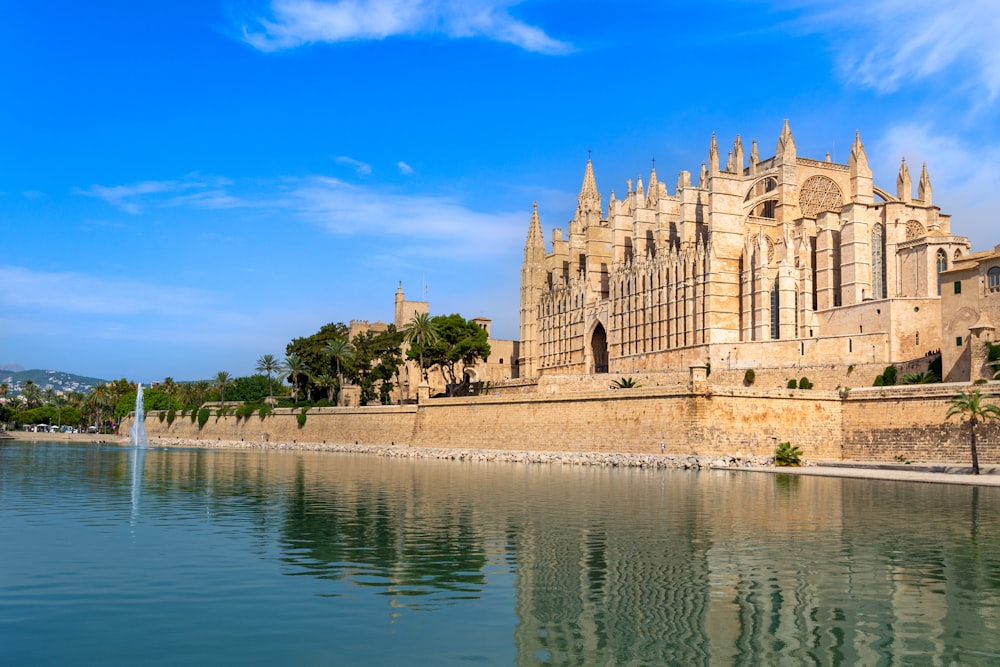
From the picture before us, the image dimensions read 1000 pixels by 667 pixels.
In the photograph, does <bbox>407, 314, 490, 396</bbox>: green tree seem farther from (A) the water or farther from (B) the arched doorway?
(A) the water

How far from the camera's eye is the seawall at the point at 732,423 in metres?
32.8

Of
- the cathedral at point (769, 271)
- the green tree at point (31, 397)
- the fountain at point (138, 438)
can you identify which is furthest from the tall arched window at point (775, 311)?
the green tree at point (31, 397)

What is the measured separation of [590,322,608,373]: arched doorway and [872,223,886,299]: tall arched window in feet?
63.0

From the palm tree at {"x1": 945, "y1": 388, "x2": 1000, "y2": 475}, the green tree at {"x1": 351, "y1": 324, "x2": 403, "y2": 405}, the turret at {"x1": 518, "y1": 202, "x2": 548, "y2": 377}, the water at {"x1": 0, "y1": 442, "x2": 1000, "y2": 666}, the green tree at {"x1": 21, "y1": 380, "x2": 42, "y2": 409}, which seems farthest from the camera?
the green tree at {"x1": 21, "y1": 380, "x2": 42, "y2": 409}

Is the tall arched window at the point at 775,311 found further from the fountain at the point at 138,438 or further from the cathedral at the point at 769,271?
the fountain at the point at 138,438

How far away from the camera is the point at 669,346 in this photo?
5288 cm

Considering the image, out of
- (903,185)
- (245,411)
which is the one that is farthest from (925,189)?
(245,411)

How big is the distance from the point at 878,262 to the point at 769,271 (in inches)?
204

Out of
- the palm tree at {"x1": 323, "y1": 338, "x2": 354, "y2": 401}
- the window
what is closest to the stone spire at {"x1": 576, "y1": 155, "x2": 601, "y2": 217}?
the palm tree at {"x1": 323, "y1": 338, "x2": 354, "y2": 401}

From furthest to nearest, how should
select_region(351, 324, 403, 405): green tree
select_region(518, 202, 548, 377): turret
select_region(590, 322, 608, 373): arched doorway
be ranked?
select_region(518, 202, 548, 377): turret → select_region(351, 324, 403, 405): green tree → select_region(590, 322, 608, 373): arched doorway

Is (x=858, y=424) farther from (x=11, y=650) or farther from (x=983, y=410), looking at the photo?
(x=11, y=650)

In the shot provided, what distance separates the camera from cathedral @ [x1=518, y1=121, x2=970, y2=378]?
4334 cm

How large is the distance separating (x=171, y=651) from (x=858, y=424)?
32144 millimetres

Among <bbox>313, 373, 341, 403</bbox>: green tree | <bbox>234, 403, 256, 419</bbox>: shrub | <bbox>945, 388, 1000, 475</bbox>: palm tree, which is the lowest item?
<bbox>234, 403, 256, 419</bbox>: shrub
